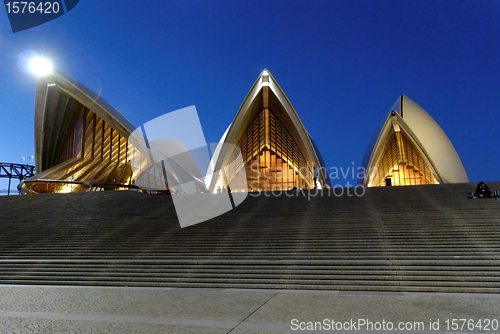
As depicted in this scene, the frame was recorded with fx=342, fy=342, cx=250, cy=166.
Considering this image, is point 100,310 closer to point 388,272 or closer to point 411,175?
point 388,272

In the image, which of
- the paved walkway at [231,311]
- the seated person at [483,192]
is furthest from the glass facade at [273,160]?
the paved walkway at [231,311]

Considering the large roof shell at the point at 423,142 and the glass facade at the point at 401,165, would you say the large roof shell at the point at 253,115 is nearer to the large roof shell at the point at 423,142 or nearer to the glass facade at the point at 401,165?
the large roof shell at the point at 423,142

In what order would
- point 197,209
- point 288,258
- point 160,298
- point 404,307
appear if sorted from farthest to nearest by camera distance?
1. point 197,209
2. point 288,258
3. point 160,298
4. point 404,307

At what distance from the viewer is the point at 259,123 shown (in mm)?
27031

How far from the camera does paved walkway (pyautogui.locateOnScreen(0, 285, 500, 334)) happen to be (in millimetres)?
3090

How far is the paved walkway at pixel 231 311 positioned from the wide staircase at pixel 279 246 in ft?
1.63

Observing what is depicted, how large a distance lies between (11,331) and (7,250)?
5.07 metres

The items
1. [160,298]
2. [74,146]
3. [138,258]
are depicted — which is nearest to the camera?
[160,298]

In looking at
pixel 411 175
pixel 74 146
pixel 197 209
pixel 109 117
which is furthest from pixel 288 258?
pixel 411 175

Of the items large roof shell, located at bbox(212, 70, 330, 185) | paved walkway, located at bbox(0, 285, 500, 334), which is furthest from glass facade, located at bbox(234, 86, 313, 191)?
paved walkway, located at bbox(0, 285, 500, 334)

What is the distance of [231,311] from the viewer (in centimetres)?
366

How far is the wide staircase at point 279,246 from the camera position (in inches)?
205
